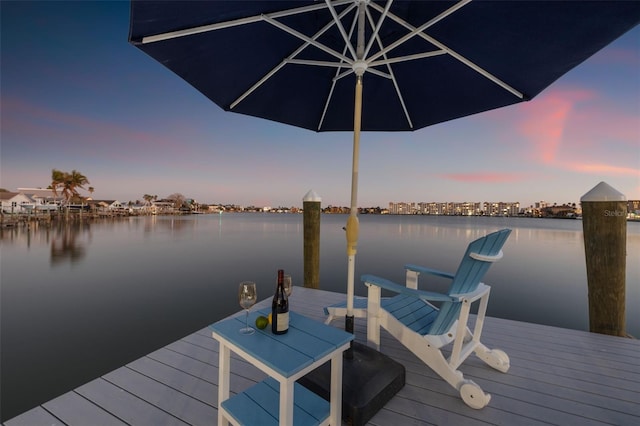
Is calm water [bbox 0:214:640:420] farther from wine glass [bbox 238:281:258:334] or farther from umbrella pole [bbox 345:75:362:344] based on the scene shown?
umbrella pole [bbox 345:75:362:344]

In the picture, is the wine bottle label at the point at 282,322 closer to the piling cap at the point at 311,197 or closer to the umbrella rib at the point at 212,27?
the umbrella rib at the point at 212,27

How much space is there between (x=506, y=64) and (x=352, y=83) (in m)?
A: 1.33

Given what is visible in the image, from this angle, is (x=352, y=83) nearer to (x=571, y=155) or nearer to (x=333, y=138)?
(x=333, y=138)

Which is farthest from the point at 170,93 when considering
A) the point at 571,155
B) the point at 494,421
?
the point at 571,155

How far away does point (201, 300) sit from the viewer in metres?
6.68

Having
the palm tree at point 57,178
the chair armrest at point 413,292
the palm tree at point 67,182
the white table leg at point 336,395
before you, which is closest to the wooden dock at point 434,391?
the white table leg at point 336,395

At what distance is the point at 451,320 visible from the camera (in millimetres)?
1872

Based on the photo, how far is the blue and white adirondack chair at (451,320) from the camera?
5.66 feet

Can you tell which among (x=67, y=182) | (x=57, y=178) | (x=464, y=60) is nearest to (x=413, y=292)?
(x=464, y=60)

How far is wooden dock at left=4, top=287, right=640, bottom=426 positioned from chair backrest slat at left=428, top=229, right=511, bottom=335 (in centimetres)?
52

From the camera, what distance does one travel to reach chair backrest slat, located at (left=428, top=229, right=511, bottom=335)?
174cm

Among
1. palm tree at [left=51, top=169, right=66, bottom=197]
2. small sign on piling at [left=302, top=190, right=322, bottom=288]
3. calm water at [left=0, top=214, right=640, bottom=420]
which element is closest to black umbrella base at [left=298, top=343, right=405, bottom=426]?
small sign on piling at [left=302, top=190, right=322, bottom=288]

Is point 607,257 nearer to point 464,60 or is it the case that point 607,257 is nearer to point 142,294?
point 464,60

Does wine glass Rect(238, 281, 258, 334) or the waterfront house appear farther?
the waterfront house
